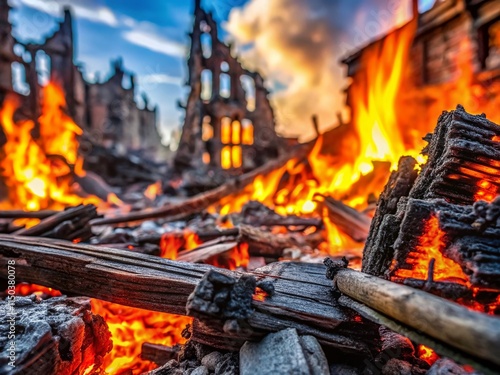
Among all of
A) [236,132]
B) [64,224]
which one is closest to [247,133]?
[236,132]

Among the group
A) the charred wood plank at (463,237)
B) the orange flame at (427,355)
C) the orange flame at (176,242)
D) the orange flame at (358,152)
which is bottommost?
the orange flame at (427,355)

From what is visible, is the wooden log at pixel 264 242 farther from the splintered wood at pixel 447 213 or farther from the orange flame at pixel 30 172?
the orange flame at pixel 30 172

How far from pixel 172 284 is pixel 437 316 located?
72.0 inches

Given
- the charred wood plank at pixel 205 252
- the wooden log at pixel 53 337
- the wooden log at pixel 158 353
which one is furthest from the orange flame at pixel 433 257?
the wooden log at pixel 53 337

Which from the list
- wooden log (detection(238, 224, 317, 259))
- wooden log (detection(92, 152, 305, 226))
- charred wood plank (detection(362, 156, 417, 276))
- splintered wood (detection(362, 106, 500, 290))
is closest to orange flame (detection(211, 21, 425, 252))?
wooden log (detection(92, 152, 305, 226))

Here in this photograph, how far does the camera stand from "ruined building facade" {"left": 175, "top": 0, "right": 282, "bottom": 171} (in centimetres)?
1633

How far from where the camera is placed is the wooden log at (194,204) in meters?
6.40

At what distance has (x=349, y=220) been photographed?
5.12 meters

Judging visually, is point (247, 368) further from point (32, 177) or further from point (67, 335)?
point (32, 177)

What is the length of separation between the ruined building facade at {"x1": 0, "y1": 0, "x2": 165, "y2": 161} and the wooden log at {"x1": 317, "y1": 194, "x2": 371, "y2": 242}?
1631 cm

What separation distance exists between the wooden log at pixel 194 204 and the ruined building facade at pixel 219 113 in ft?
21.5

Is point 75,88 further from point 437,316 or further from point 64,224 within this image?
point 437,316

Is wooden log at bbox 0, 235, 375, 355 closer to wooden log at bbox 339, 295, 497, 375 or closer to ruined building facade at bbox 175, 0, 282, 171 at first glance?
wooden log at bbox 339, 295, 497, 375

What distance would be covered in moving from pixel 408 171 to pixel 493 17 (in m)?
8.35
